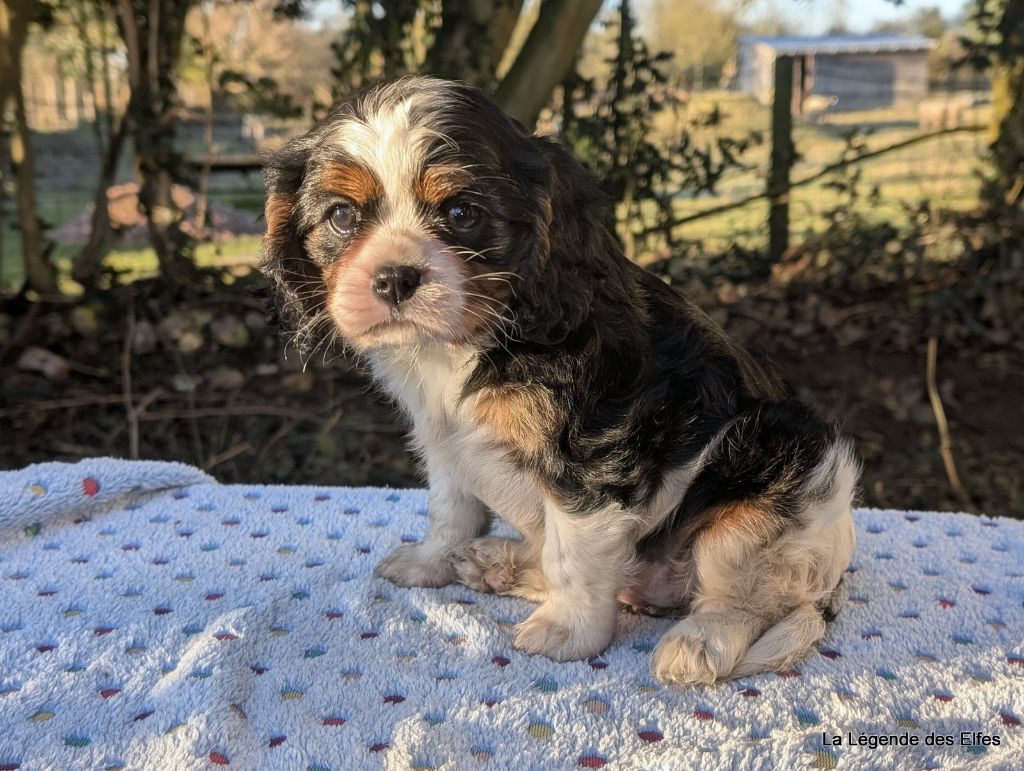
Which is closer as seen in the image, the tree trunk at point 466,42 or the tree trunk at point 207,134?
the tree trunk at point 466,42

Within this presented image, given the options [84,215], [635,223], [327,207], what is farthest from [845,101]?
[327,207]

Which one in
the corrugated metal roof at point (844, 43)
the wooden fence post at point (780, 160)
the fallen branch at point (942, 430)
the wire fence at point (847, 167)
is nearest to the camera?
the fallen branch at point (942, 430)

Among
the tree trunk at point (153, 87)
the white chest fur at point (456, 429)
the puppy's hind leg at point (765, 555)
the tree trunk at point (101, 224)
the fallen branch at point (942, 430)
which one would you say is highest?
the tree trunk at point (153, 87)

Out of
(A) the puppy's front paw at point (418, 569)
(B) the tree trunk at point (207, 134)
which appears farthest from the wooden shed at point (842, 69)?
(A) the puppy's front paw at point (418, 569)

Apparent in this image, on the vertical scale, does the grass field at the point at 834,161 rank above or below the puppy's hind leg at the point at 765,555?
above

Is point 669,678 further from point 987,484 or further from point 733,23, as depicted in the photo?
point 733,23

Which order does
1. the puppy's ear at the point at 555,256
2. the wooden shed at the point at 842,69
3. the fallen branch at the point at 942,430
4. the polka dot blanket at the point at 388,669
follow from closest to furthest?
the polka dot blanket at the point at 388,669 → the puppy's ear at the point at 555,256 → the fallen branch at the point at 942,430 → the wooden shed at the point at 842,69

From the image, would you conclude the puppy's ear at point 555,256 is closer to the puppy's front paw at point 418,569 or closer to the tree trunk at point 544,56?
the puppy's front paw at point 418,569
